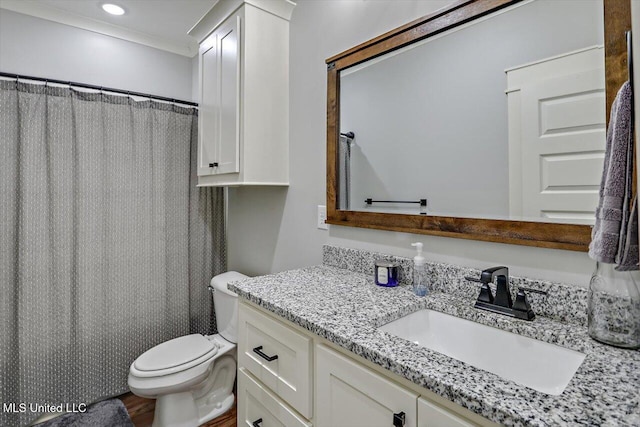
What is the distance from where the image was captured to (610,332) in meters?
0.74

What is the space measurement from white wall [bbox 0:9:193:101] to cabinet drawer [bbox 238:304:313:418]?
2.11m

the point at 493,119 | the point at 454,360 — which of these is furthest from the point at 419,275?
the point at 493,119

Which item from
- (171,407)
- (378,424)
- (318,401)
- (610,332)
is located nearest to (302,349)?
(318,401)

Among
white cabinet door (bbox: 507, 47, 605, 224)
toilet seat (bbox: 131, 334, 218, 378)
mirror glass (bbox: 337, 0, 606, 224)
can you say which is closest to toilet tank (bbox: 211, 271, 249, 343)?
toilet seat (bbox: 131, 334, 218, 378)

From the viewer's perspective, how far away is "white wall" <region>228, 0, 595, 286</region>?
1.02 m

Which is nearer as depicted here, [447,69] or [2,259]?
[447,69]

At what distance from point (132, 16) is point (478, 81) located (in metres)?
2.31

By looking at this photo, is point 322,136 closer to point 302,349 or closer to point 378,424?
point 302,349

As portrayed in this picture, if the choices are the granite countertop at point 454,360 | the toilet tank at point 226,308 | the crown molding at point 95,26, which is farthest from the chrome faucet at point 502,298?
the crown molding at point 95,26

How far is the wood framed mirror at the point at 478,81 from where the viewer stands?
83 centimetres

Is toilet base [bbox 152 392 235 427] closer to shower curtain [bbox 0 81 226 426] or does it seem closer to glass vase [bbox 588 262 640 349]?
shower curtain [bbox 0 81 226 426]

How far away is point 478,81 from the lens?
43.5 inches

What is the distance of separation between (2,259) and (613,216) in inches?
103

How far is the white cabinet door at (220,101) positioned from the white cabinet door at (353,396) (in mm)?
1133
